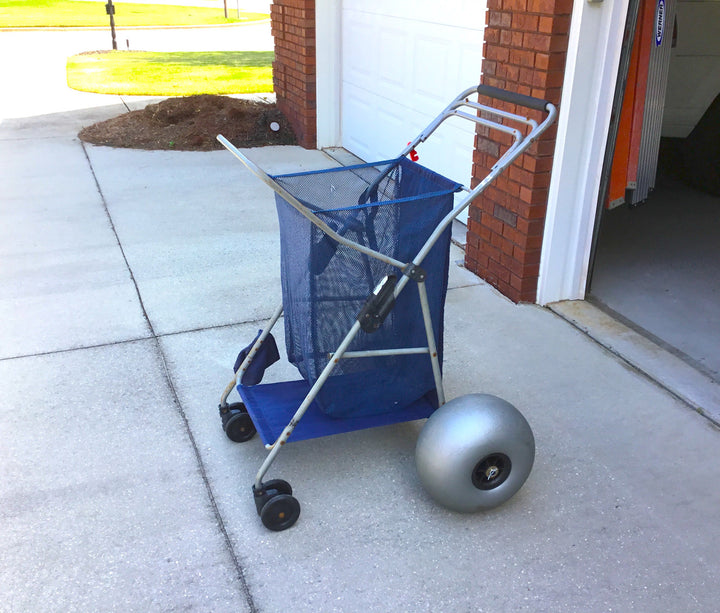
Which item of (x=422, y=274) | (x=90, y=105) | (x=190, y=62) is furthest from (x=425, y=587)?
(x=190, y=62)

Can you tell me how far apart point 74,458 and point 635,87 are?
3.45 meters

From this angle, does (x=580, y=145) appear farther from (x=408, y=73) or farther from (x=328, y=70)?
(x=328, y=70)

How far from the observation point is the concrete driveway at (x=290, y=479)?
2.50m

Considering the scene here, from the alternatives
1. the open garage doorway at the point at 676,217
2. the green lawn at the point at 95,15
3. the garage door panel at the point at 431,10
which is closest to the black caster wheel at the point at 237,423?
the open garage doorway at the point at 676,217

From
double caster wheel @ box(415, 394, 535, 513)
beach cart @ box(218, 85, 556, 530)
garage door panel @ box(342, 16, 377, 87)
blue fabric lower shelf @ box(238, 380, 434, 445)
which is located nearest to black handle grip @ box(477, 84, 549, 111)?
beach cart @ box(218, 85, 556, 530)

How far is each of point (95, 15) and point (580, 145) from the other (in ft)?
77.9

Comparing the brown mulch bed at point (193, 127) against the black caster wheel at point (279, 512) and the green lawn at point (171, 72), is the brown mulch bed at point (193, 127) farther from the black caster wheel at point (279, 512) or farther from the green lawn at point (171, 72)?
the black caster wheel at point (279, 512)

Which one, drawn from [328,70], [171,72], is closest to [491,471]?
[328,70]

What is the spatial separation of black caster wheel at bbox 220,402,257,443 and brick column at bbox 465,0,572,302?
1.98 meters

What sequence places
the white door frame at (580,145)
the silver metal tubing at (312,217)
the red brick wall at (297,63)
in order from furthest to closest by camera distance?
the red brick wall at (297,63)
the white door frame at (580,145)
the silver metal tubing at (312,217)

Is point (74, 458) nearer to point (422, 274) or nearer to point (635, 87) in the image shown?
point (422, 274)

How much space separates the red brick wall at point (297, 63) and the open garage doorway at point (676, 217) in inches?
133

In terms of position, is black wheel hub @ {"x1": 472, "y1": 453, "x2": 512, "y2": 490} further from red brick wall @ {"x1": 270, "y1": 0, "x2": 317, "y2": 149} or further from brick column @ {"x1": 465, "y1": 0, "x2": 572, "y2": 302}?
red brick wall @ {"x1": 270, "y1": 0, "x2": 317, "y2": 149}

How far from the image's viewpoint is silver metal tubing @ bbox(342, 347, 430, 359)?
109 inches
